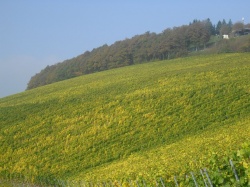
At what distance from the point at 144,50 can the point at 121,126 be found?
82.2 m

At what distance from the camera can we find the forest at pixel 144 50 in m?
108

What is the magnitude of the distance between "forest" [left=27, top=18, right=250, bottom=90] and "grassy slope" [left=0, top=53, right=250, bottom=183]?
2340 inches

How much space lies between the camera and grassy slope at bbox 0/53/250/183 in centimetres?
2512

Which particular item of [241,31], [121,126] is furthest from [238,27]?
[121,126]

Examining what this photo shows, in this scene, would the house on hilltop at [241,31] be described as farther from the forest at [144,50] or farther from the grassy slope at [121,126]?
the grassy slope at [121,126]

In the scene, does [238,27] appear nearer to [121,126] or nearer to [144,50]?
[144,50]

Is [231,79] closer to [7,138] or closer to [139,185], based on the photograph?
[7,138]

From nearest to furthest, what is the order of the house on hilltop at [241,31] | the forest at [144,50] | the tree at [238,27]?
the forest at [144,50]
the house on hilltop at [241,31]
the tree at [238,27]

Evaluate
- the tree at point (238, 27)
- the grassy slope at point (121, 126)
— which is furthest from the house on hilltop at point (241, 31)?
the grassy slope at point (121, 126)

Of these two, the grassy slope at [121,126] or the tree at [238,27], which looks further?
the tree at [238,27]

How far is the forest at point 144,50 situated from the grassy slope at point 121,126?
5943cm

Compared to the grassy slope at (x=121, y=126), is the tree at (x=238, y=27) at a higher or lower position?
higher

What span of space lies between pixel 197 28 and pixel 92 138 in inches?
3488

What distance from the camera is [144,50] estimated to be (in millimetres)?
112312
